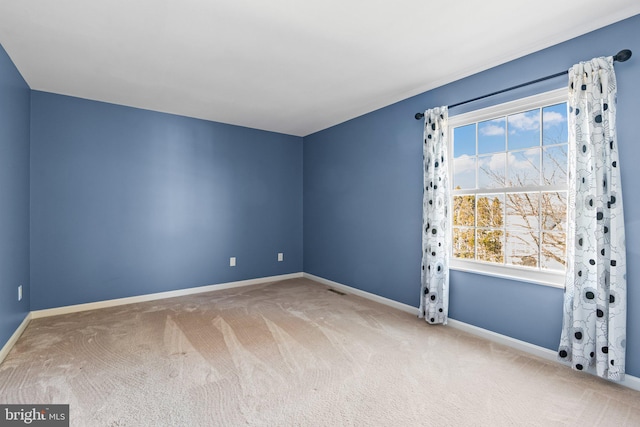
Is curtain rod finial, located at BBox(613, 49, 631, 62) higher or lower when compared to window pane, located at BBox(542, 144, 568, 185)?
higher

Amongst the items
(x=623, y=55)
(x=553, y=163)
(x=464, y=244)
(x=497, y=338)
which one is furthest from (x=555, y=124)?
(x=497, y=338)

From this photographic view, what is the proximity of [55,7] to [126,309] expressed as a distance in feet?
9.98

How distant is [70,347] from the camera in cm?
271

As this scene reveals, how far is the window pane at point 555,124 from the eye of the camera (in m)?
2.73

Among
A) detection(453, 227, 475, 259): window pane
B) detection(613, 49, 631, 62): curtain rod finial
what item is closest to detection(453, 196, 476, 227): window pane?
detection(453, 227, 475, 259): window pane

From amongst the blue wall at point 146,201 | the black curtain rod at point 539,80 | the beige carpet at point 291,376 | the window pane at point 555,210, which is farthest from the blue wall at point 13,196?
the window pane at point 555,210

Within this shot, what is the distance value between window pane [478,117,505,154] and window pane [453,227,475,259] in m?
0.84

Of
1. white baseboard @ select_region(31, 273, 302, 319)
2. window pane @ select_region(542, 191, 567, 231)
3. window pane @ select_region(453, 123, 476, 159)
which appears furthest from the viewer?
white baseboard @ select_region(31, 273, 302, 319)

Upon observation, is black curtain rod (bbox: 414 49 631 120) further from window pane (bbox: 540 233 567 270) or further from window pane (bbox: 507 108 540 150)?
window pane (bbox: 540 233 567 270)

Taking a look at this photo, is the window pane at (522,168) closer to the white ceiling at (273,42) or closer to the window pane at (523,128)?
the window pane at (523,128)

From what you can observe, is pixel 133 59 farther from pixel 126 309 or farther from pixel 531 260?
pixel 531 260

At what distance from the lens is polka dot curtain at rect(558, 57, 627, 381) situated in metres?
2.11

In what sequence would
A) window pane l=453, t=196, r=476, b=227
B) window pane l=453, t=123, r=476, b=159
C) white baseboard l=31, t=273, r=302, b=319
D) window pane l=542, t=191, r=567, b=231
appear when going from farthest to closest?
white baseboard l=31, t=273, r=302, b=319
window pane l=453, t=196, r=476, b=227
window pane l=453, t=123, r=476, b=159
window pane l=542, t=191, r=567, b=231

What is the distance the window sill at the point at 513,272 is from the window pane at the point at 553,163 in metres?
0.76
